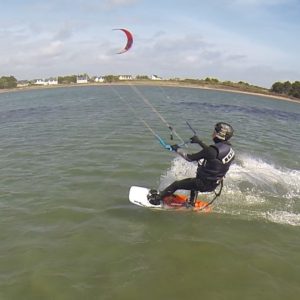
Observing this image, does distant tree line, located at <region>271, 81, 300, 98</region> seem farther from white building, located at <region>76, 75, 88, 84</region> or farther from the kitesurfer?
the kitesurfer

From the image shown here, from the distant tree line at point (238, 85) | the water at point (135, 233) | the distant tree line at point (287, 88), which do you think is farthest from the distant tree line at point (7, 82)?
the water at point (135, 233)

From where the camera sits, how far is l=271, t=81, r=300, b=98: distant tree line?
4958 inches

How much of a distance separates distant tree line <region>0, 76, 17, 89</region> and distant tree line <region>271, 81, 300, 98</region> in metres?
104

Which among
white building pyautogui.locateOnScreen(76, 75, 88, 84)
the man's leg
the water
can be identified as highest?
white building pyautogui.locateOnScreen(76, 75, 88, 84)

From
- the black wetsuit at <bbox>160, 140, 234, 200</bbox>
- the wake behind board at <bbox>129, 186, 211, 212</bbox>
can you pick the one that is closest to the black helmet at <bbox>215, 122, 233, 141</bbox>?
the black wetsuit at <bbox>160, 140, 234, 200</bbox>

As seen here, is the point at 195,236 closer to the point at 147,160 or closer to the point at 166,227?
the point at 166,227

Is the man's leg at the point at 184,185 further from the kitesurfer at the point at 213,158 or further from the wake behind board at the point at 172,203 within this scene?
the wake behind board at the point at 172,203

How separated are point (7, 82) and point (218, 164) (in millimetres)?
167853

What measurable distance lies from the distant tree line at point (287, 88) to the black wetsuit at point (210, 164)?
4819 inches

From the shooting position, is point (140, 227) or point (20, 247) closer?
point (20, 247)

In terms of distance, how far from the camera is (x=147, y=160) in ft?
56.2

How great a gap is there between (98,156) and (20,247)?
8.77m

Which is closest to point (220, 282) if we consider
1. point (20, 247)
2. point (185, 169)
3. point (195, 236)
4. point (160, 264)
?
point (160, 264)

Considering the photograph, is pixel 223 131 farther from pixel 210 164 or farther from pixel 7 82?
pixel 7 82
